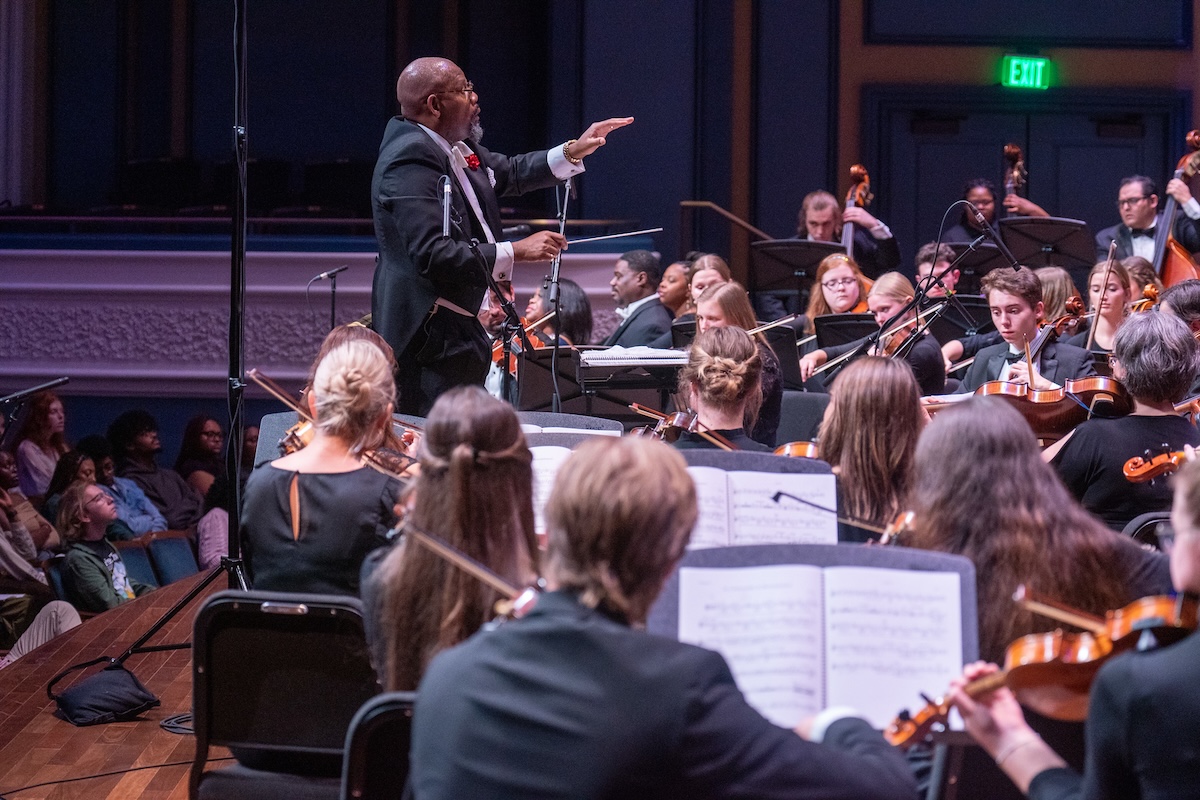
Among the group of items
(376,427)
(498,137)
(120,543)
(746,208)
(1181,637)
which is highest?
(498,137)

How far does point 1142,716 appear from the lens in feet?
4.86

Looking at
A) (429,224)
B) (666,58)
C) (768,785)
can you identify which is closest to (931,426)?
(768,785)

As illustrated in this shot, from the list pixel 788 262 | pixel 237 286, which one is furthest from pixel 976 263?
pixel 237 286

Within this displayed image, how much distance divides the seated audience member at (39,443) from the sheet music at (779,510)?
498 centimetres

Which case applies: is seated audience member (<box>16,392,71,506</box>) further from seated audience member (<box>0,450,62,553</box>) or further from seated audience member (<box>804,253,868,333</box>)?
seated audience member (<box>804,253,868,333</box>)

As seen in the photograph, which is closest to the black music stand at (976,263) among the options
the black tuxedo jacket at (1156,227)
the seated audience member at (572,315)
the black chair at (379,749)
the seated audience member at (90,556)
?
the black tuxedo jacket at (1156,227)

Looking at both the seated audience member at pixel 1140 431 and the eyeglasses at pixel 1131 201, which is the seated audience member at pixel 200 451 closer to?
the seated audience member at pixel 1140 431

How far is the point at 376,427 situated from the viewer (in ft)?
8.91

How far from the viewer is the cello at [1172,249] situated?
6.89 metres

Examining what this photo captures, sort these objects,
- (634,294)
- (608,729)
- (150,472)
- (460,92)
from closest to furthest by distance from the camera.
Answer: (608,729) → (460,92) → (150,472) → (634,294)

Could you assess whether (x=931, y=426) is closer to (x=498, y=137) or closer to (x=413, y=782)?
(x=413, y=782)

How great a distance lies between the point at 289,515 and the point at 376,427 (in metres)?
0.25

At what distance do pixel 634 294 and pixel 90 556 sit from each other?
9.71 ft

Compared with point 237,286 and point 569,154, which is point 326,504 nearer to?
point 237,286
